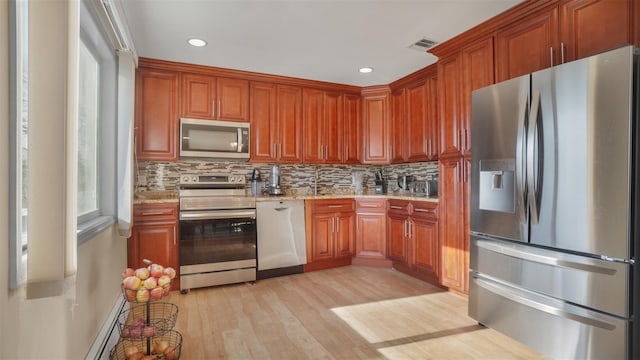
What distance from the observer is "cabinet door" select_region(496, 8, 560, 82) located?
220 cm

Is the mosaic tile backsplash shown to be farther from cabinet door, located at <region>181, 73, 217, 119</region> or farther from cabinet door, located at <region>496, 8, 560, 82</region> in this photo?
cabinet door, located at <region>496, 8, 560, 82</region>

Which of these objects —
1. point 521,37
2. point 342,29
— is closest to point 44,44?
point 342,29

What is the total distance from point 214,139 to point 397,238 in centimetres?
234

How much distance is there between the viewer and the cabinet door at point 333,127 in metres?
4.23

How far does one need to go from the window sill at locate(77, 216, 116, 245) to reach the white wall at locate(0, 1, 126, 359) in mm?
51

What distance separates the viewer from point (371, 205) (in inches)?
158

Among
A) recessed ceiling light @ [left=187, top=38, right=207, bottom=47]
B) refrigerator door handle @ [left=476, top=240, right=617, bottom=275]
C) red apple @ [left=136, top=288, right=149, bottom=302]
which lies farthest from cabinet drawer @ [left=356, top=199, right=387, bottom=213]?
red apple @ [left=136, top=288, right=149, bottom=302]

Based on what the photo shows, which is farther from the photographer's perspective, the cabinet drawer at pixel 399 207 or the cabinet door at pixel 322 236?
the cabinet door at pixel 322 236

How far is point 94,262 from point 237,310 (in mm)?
1146

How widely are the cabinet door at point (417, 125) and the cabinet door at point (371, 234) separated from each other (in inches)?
32.5

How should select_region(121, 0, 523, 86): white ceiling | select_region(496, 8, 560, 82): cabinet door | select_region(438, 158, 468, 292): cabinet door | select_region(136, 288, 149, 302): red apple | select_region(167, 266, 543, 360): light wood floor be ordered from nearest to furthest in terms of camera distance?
select_region(136, 288, 149, 302): red apple, select_region(167, 266, 543, 360): light wood floor, select_region(496, 8, 560, 82): cabinet door, select_region(121, 0, 523, 86): white ceiling, select_region(438, 158, 468, 292): cabinet door

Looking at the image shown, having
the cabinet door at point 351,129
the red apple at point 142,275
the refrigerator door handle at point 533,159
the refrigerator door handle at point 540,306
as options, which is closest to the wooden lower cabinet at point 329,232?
the cabinet door at point 351,129

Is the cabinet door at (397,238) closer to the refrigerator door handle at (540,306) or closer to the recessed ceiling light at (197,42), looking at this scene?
the refrigerator door handle at (540,306)

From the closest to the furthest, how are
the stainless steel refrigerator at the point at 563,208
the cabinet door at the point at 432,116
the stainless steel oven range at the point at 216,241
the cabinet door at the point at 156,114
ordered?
the stainless steel refrigerator at the point at 563,208
the stainless steel oven range at the point at 216,241
the cabinet door at the point at 156,114
the cabinet door at the point at 432,116
